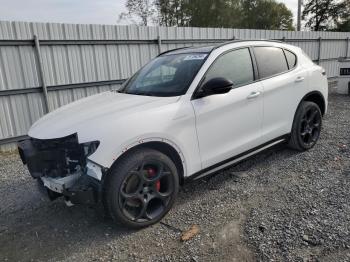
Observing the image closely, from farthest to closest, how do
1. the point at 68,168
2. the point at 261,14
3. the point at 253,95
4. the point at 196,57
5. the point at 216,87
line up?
1. the point at 261,14
2. the point at 253,95
3. the point at 196,57
4. the point at 216,87
5. the point at 68,168

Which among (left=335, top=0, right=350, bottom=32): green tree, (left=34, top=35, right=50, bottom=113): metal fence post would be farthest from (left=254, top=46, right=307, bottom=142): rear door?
(left=335, top=0, right=350, bottom=32): green tree

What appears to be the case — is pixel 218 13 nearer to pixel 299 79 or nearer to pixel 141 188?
pixel 299 79

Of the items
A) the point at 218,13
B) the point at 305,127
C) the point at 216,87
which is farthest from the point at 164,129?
the point at 218,13

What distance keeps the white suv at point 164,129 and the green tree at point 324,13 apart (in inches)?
1663

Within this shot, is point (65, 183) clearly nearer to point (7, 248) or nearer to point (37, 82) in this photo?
point (7, 248)

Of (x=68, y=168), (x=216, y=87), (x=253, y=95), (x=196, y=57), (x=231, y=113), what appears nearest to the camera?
(x=68, y=168)

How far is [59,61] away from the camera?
664 centimetres

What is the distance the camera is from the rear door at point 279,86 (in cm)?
403

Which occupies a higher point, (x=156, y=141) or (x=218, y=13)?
(x=218, y=13)

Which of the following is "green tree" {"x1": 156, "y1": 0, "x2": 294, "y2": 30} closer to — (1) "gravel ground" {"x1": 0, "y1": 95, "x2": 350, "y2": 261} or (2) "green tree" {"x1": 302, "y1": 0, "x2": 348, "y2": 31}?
(2) "green tree" {"x1": 302, "y1": 0, "x2": 348, "y2": 31}

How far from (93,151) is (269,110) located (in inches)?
94.4

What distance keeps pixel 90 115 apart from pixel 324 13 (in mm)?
45212

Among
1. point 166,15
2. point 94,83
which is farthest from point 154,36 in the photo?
point 166,15

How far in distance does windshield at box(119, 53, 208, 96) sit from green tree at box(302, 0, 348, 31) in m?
43.0
